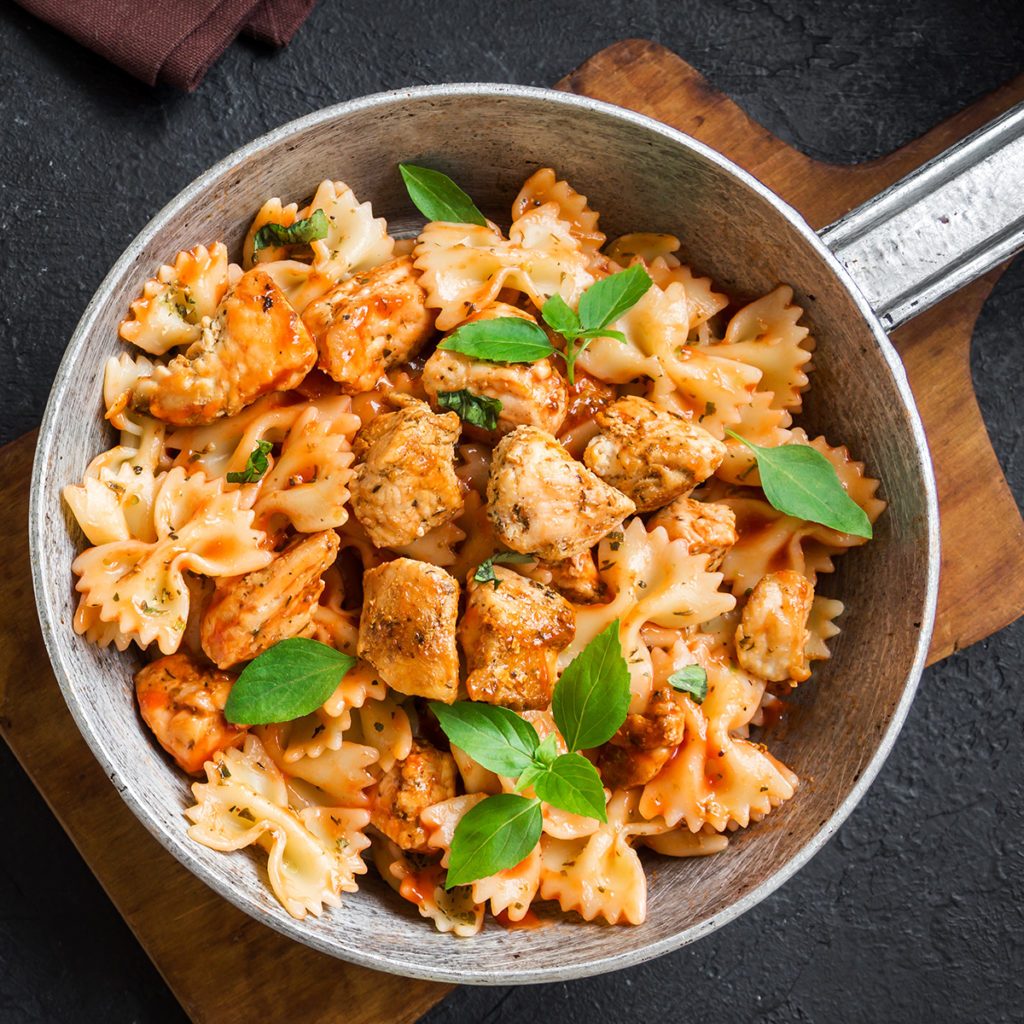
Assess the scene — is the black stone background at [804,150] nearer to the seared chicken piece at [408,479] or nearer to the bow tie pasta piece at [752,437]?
the bow tie pasta piece at [752,437]

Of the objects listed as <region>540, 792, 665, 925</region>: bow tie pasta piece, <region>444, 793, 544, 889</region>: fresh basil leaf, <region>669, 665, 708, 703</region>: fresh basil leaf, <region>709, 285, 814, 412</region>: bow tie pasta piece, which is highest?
<region>709, 285, 814, 412</region>: bow tie pasta piece

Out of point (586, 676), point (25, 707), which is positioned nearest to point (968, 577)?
point (586, 676)

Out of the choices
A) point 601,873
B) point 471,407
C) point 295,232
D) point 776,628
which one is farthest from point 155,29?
point 601,873

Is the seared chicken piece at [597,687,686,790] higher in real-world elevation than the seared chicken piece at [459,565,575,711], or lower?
lower

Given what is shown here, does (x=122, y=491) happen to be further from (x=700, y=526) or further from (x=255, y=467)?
(x=700, y=526)

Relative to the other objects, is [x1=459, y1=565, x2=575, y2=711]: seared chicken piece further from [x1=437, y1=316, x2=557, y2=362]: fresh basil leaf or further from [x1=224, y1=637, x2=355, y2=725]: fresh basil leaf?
[x1=437, y1=316, x2=557, y2=362]: fresh basil leaf

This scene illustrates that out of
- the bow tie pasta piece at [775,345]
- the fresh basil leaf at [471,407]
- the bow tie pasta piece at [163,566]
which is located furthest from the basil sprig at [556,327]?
the bow tie pasta piece at [163,566]

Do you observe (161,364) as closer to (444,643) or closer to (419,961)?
(444,643)

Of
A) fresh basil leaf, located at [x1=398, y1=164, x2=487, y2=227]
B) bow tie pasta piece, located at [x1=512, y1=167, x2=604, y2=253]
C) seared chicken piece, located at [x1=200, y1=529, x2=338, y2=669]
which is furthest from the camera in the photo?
bow tie pasta piece, located at [x1=512, y1=167, x2=604, y2=253]

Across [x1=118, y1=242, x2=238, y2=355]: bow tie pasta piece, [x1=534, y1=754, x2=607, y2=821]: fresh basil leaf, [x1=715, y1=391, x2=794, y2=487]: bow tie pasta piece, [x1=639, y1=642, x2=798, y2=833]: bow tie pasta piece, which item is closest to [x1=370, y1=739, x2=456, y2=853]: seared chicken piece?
[x1=534, y1=754, x2=607, y2=821]: fresh basil leaf
